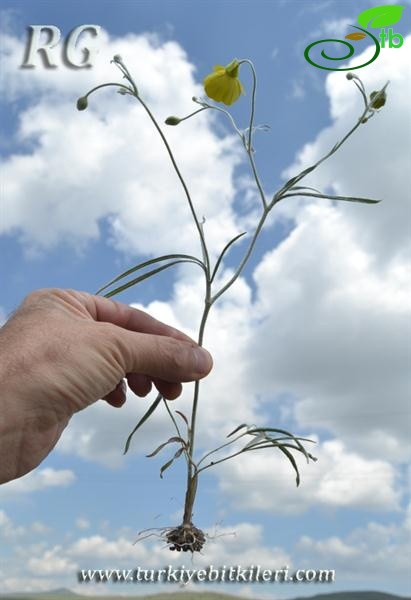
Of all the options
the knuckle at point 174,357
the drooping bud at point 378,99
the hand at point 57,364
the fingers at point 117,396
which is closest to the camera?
the hand at point 57,364

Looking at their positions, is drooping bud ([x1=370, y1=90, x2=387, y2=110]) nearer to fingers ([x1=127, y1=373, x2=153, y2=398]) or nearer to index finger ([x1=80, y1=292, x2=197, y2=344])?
index finger ([x1=80, y1=292, x2=197, y2=344])

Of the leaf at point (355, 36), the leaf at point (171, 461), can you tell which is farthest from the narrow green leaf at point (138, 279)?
the leaf at point (355, 36)

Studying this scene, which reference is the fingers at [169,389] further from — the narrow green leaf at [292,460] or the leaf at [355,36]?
the leaf at [355,36]

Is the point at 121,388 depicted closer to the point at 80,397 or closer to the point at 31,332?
the point at 80,397

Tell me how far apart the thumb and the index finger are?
8.3 inches

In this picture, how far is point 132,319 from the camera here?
1964 mm

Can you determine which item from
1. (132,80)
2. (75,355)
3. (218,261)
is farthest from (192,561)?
(132,80)

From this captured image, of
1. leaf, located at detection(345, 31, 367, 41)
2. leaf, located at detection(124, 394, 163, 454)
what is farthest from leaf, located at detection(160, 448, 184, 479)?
leaf, located at detection(345, 31, 367, 41)

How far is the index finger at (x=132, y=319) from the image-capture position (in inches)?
74.9

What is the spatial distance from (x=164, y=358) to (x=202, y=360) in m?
0.09

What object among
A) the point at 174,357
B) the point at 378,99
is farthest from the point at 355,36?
the point at 174,357

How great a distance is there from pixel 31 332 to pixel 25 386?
121 millimetres

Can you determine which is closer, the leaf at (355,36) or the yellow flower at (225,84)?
the yellow flower at (225,84)

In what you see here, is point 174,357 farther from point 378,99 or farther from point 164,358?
point 378,99
